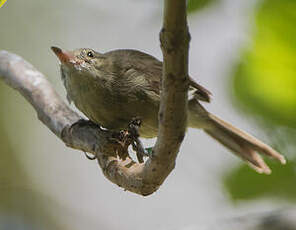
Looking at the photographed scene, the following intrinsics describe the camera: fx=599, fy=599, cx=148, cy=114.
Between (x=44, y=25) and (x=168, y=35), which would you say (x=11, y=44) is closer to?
(x=44, y=25)

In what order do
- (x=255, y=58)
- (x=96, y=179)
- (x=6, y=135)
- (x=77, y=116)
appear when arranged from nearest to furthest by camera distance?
(x=255, y=58) → (x=77, y=116) → (x=6, y=135) → (x=96, y=179)

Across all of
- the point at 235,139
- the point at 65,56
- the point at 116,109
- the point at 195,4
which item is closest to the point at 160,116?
the point at 195,4

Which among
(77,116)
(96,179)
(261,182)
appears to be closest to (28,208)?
(96,179)

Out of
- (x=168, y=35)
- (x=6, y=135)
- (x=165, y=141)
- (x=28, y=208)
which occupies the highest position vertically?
(x=168, y=35)

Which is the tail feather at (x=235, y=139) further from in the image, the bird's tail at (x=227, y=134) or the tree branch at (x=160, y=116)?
the tree branch at (x=160, y=116)

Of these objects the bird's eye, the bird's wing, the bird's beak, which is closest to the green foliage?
the bird's wing

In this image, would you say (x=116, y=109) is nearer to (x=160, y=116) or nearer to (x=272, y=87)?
(x=272, y=87)

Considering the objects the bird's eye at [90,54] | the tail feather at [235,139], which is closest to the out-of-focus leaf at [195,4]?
the bird's eye at [90,54]
